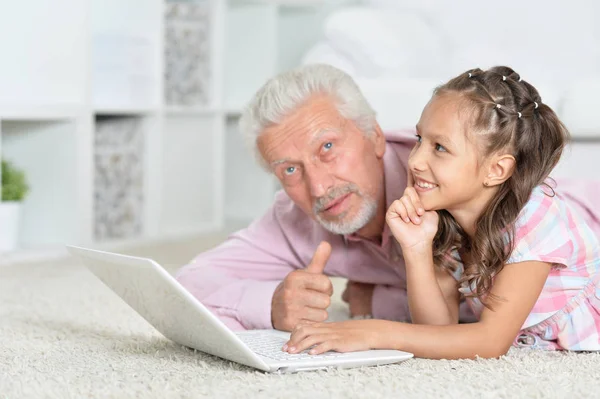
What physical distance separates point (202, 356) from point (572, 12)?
2.42 meters

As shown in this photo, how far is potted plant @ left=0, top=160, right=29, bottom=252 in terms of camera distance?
2561mm

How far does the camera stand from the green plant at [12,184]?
2.62 metres

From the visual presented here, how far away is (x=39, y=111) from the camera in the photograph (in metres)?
2.60

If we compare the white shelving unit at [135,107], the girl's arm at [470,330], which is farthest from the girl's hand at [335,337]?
the white shelving unit at [135,107]

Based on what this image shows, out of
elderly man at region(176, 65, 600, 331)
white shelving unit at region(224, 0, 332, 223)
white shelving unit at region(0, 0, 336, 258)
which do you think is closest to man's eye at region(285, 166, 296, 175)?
elderly man at region(176, 65, 600, 331)

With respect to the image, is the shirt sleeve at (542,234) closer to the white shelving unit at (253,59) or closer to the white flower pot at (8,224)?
the white flower pot at (8,224)

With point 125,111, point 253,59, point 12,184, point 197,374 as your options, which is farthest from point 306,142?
point 253,59

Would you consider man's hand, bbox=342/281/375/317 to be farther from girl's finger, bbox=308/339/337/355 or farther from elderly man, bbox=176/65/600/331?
girl's finger, bbox=308/339/337/355

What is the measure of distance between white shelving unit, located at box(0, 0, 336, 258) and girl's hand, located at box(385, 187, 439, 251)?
4.78 feet

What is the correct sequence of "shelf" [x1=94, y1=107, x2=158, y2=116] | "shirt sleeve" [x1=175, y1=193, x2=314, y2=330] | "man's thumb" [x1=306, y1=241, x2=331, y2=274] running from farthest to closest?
"shelf" [x1=94, y1=107, x2=158, y2=116] < "shirt sleeve" [x1=175, y1=193, x2=314, y2=330] < "man's thumb" [x1=306, y1=241, x2=331, y2=274]

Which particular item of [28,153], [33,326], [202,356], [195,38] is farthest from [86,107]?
[202,356]

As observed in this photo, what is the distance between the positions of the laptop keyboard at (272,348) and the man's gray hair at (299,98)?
0.38 metres

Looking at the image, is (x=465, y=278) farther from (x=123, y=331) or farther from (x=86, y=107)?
(x=86, y=107)

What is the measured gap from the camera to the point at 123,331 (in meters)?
1.60
